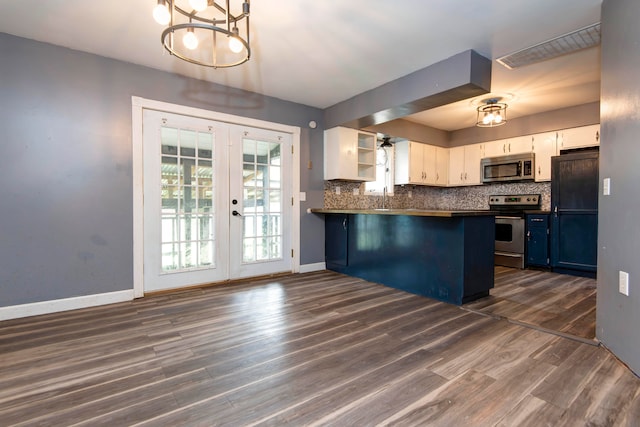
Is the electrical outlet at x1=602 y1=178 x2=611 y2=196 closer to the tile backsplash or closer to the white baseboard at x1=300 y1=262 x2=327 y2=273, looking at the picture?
the tile backsplash

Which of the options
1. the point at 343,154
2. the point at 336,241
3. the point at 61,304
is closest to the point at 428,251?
the point at 336,241

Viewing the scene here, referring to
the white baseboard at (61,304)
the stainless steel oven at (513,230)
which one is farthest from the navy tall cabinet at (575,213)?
the white baseboard at (61,304)

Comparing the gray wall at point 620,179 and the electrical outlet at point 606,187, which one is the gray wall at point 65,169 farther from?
the electrical outlet at point 606,187

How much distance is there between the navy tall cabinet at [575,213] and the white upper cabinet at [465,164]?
128 cm

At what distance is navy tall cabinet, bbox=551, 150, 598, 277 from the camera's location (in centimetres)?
416

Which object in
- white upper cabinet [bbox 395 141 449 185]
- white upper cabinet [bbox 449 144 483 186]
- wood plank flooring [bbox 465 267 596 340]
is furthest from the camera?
white upper cabinet [bbox 449 144 483 186]

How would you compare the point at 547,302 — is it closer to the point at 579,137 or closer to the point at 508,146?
the point at 579,137

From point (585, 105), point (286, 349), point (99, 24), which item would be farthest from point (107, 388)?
point (585, 105)

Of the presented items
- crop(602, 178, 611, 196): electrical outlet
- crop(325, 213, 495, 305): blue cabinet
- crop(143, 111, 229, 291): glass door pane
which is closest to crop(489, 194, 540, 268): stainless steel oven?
crop(325, 213, 495, 305): blue cabinet

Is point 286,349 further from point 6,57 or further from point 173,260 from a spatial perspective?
point 6,57

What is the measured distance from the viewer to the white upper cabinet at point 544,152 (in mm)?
4762

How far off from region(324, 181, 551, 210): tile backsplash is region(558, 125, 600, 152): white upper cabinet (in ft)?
2.24

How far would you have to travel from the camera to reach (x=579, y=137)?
4.52 m

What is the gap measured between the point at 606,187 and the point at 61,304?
4.55 meters
